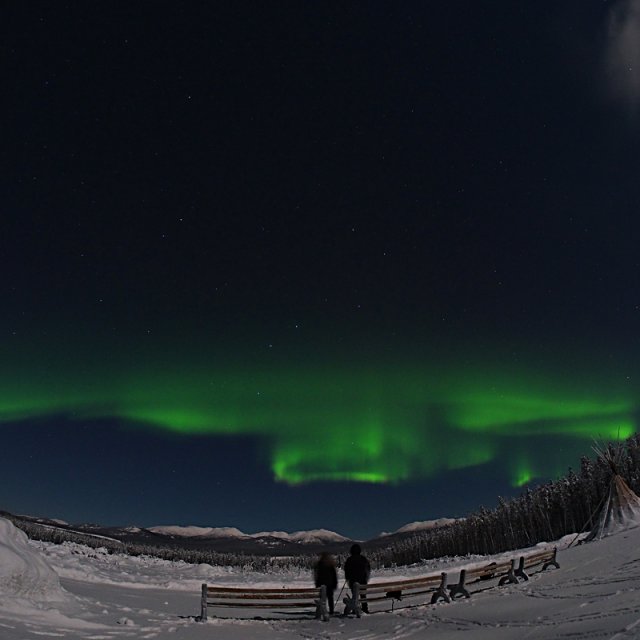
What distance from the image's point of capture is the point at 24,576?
1284 cm

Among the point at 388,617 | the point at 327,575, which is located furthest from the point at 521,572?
the point at 327,575

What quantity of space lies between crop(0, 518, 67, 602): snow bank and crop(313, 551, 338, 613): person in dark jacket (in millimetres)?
7509

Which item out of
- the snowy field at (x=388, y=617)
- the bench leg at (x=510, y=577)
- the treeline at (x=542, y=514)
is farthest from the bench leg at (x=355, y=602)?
the treeline at (x=542, y=514)

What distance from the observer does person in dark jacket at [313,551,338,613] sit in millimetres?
16203

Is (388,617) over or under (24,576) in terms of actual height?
under

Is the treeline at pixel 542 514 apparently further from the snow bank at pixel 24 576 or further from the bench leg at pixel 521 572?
the snow bank at pixel 24 576

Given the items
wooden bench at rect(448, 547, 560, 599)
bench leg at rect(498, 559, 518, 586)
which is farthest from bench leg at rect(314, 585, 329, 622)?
bench leg at rect(498, 559, 518, 586)

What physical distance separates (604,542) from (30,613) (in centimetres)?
2583

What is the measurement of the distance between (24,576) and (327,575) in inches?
344

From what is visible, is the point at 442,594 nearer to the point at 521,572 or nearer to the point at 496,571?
the point at 496,571

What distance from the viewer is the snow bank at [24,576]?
1240 cm

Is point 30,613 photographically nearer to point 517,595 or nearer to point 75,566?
point 517,595

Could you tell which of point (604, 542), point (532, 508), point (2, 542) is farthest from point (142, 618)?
point (532, 508)

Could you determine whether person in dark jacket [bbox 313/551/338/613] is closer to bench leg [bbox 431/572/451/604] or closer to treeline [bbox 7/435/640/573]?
bench leg [bbox 431/572/451/604]
